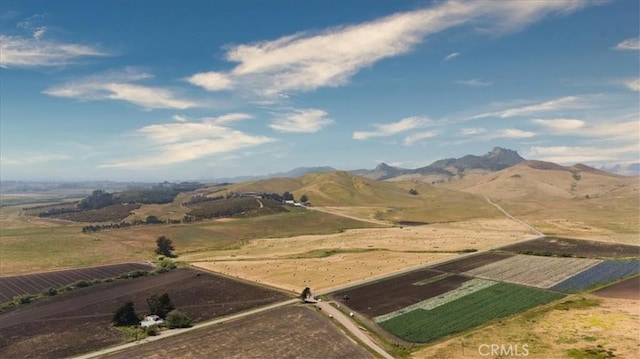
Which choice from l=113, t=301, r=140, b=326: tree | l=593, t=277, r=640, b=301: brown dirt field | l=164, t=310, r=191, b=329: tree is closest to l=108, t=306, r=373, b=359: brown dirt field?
l=164, t=310, r=191, b=329: tree

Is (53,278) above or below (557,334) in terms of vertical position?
below

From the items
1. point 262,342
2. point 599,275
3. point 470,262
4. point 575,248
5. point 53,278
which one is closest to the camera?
point 262,342

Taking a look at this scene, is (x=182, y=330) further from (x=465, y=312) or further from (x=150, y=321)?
(x=465, y=312)

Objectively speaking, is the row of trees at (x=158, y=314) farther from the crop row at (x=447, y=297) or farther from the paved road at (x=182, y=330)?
the crop row at (x=447, y=297)

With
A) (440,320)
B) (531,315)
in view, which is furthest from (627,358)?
(440,320)

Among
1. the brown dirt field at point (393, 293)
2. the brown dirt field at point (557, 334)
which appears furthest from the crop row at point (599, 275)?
the brown dirt field at point (393, 293)

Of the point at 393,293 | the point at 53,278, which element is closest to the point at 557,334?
the point at 393,293

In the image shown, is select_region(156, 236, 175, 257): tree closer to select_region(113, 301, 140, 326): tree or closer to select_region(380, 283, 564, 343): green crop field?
select_region(113, 301, 140, 326): tree
